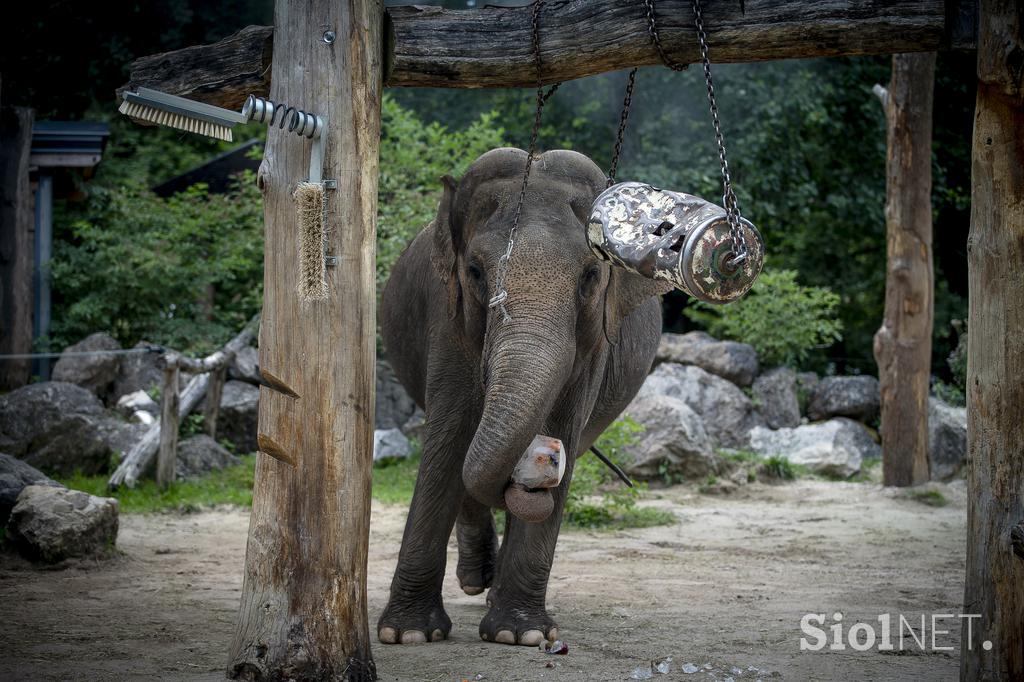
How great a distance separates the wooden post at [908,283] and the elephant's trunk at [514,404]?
24.8 ft

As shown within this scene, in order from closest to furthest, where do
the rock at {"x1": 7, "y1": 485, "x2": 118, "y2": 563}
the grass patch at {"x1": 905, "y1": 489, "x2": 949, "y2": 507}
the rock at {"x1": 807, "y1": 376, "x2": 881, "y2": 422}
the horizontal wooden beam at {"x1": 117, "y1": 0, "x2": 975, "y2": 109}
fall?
the horizontal wooden beam at {"x1": 117, "y1": 0, "x2": 975, "y2": 109}
the rock at {"x1": 7, "y1": 485, "x2": 118, "y2": 563}
the grass patch at {"x1": 905, "y1": 489, "x2": 949, "y2": 507}
the rock at {"x1": 807, "y1": 376, "x2": 881, "y2": 422}

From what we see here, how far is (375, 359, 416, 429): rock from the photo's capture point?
14.3 metres

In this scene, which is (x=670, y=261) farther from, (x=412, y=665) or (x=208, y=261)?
(x=208, y=261)

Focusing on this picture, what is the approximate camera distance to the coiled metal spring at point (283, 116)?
4.28m

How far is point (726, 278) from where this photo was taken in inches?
159

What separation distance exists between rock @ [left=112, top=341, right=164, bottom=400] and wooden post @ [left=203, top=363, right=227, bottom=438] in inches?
39.5

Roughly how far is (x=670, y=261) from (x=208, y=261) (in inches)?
467

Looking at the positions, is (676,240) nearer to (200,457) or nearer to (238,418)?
(200,457)

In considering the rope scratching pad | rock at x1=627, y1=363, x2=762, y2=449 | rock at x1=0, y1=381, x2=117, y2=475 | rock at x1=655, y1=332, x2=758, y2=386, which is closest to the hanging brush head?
the rope scratching pad

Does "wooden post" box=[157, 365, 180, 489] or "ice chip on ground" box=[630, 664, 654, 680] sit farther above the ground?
"wooden post" box=[157, 365, 180, 489]

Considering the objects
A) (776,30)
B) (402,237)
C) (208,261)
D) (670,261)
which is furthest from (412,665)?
(208,261)

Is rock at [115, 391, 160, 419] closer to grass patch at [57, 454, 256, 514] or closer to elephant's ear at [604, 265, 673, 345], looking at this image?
grass patch at [57, 454, 256, 514]

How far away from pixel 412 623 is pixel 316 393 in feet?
5.43

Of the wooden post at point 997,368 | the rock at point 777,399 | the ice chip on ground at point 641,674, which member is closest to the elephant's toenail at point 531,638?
the ice chip on ground at point 641,674
